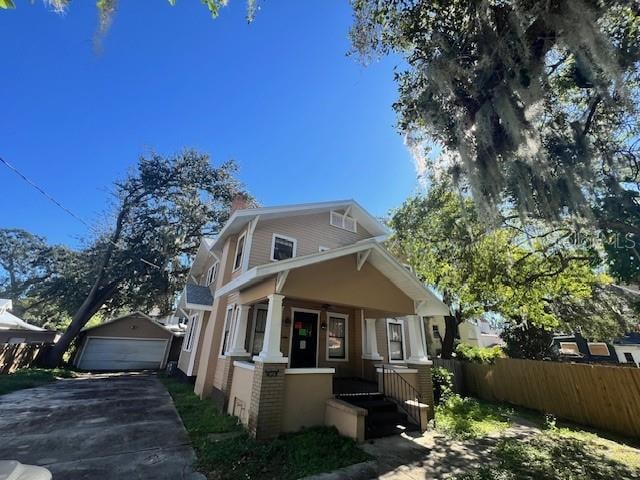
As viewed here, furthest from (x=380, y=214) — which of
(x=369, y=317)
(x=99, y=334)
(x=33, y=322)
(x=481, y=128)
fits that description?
(x=33, y=322)

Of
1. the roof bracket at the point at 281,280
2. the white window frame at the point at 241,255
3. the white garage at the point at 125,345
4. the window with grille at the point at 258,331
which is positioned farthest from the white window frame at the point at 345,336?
the white garage at the point at 125,345

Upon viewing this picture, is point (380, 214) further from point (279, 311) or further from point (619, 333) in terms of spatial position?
point (619, 333)

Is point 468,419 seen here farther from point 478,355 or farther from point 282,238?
point 282,238

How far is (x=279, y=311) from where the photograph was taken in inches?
247

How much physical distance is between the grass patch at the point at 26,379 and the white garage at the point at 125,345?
3.34 m

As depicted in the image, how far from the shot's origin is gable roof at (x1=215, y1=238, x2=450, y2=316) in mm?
6250

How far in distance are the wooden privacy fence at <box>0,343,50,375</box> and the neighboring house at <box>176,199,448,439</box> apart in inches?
386

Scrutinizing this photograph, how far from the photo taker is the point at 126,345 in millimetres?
19297

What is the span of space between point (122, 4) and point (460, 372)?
16.3 meters

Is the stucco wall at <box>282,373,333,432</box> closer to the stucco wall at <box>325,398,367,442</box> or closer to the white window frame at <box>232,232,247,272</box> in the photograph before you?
the stucco wall at <box>325,398,367,442</box>

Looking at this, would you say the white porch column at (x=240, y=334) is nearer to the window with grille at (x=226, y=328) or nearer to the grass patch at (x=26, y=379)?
the window with grille at (x=226, y=328)

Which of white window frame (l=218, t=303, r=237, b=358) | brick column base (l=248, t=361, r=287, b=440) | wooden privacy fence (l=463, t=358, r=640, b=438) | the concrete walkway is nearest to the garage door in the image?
white window frame (l=218, t=303, r=237, b=358)

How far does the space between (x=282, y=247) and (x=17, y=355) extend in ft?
52.9

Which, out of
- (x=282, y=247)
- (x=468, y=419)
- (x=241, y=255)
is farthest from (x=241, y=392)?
(x=468, y=419)
